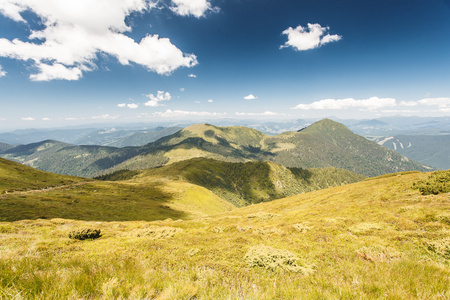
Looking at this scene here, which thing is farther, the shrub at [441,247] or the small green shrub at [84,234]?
the small green shrub at [84,234]

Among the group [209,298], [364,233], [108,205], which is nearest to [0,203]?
[108,205]

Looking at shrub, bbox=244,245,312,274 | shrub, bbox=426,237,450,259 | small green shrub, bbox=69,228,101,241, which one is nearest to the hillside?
small green shrub, bbox=69,228,101,241

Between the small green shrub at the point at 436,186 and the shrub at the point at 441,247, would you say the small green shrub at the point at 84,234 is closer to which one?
the shrub at the point at 441,247

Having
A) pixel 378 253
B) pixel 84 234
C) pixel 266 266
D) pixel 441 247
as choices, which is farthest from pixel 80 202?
pixel 441 247

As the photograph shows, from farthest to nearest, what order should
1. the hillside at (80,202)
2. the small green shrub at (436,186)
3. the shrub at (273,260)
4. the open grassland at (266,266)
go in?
the hillside at (80,202)
the small green shrub at (436,186)
the shrub at (273,260)
the open grassland at (266,266)

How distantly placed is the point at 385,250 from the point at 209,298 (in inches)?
429

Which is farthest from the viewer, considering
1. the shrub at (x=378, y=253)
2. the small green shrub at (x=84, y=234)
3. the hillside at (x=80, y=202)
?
the hillside at (x=80, y=202)

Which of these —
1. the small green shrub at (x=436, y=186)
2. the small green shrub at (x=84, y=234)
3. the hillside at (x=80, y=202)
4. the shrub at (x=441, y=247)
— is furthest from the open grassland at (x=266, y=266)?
the hillside at (x=80, y=202)

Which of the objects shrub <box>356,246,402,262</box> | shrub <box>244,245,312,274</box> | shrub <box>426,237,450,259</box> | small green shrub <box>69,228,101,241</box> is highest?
shrub <box>426,237,450,259</box>

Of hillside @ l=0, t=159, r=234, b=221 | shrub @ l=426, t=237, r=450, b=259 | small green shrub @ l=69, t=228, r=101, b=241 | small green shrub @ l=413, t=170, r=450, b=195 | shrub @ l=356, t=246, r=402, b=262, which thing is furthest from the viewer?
hillside @ l=0, t=159, r=234, b=221

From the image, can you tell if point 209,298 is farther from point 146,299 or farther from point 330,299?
point 330,299

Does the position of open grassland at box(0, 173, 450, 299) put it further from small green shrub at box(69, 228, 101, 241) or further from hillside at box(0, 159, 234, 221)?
hillside at box(0, 159, 234, 221)

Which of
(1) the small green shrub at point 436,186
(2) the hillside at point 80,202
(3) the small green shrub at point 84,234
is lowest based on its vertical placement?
(2) the hillside at point 80,202

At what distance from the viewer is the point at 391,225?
13820mm
